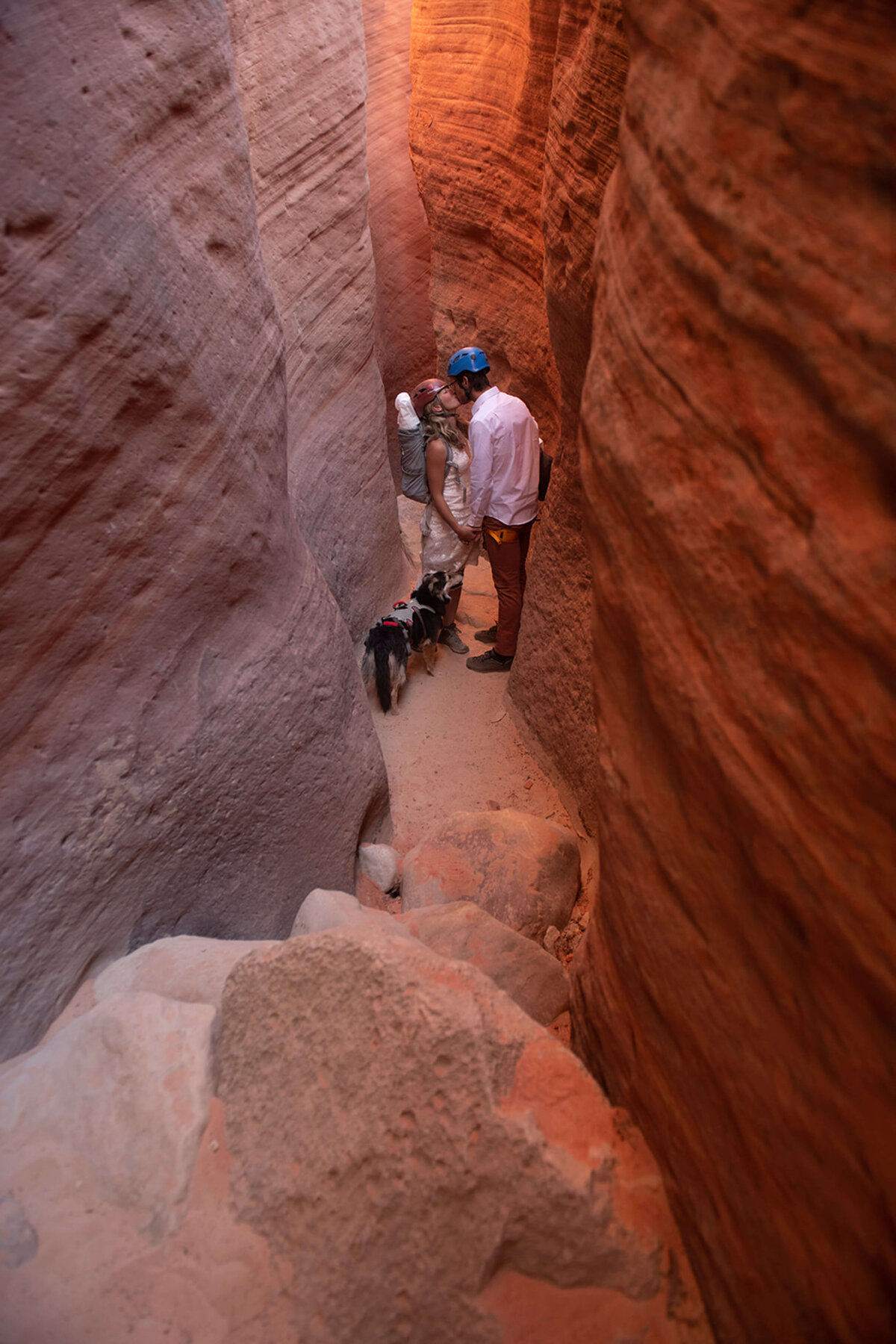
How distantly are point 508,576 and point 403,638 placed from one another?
813 millimetres

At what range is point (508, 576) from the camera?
530cm

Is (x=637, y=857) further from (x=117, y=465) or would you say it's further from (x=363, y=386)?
(x=363, y=386)

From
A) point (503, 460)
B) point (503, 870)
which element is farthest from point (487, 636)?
point (503, 870)

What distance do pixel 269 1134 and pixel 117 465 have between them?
1.81 metres

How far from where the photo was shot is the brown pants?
5.14 m

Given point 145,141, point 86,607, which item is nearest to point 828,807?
point 86,607

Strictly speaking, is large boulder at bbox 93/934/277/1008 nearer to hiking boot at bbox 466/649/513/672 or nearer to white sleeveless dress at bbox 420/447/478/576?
hiking boot at bbox 466/649/513/672

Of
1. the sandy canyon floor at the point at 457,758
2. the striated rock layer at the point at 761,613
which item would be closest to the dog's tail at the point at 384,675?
the sandy canyon floor at the point at 457,758

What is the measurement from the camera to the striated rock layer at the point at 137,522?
209 centimetres

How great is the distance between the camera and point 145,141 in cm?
236

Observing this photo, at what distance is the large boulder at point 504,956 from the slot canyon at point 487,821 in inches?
0.6

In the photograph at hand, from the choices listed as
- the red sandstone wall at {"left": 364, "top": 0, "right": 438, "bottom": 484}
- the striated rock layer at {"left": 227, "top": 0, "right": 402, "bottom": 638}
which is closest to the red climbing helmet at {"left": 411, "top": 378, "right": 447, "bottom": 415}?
the striated rock layer at {"left": 227, "top": 0, "right": 402, "bottom": 638}

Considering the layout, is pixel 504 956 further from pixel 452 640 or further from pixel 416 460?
pixel 416 460

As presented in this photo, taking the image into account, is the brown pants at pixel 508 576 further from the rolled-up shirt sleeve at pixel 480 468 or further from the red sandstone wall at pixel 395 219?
the red sandstone wall at pixel 395 219
